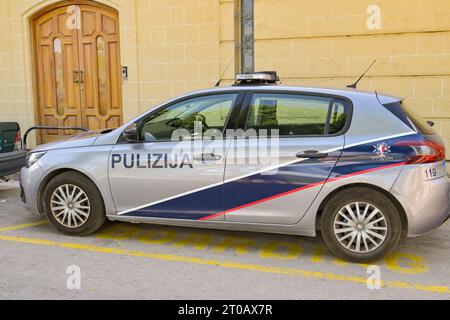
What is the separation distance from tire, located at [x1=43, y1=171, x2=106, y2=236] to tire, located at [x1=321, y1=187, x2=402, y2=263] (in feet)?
7.21

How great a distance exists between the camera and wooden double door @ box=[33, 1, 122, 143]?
9297mm

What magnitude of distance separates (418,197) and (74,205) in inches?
125

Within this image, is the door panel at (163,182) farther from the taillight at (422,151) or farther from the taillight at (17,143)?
the taillight at (17,143)

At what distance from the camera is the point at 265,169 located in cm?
419

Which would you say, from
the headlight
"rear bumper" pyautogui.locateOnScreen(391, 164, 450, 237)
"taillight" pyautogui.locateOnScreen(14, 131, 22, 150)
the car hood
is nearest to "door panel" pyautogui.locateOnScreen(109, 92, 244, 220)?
the car hood

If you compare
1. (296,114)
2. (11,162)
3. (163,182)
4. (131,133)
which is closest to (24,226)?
(11,162)

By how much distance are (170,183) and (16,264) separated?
1482 mm

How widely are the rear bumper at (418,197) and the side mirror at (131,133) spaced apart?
237 cm

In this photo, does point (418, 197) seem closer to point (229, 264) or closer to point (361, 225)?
point (361, 225)

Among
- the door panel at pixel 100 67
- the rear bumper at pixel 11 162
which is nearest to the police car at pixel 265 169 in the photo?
the rear bumper at pixel 11 162

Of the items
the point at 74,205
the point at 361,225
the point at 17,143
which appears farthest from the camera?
the point at 17,143

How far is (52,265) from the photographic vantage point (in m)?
4.14

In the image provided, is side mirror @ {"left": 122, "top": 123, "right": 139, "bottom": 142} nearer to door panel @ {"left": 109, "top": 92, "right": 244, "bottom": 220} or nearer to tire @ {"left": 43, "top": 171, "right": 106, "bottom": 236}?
door panel @ {"left": 109, "top": 92, "right": 244, "bottom": 220}

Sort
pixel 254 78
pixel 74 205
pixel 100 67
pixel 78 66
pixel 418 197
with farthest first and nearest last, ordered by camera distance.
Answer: pixel 78 66 → pixel 100 67 → pixel 74 205 → pixel 254 78 → pixel 418 197
